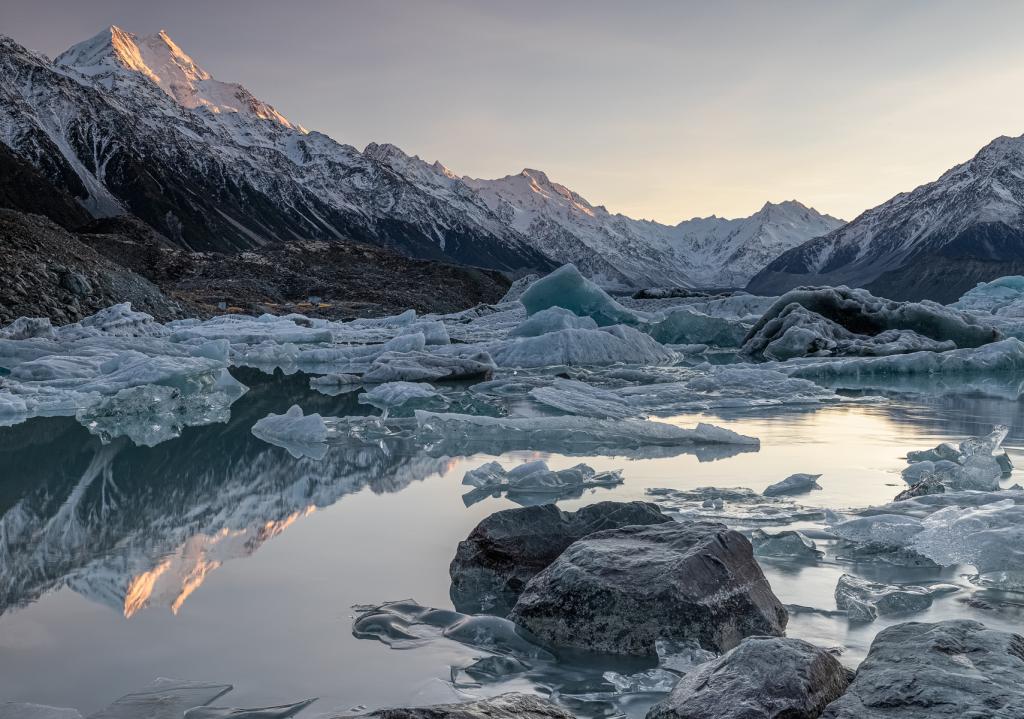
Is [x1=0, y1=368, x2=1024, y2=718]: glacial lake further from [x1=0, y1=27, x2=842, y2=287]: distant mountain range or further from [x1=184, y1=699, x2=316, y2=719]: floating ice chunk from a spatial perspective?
[x1=0, y1=27, x2=842, y2=287]: distant mountain range

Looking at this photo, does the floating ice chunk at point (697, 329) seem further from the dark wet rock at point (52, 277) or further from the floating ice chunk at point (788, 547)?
the floating ice chunk at point (788, 547)

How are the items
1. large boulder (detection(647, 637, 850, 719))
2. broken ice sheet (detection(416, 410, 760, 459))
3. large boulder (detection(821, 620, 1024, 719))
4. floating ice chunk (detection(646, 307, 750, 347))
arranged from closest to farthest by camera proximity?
large boulder (detection(821, 620, 1024, 719)) < large boulder (detection(647, 637, 850, 719)) < broken ice sheet (detection(416, 410, 760, 459)) < floating ice chunk (detection(646, 307, 750, 347))

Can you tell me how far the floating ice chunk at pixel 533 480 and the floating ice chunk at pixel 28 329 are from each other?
15980mm

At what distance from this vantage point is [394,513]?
5.37 meters

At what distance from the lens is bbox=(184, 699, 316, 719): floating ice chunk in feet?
8.73

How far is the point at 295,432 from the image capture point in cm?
827

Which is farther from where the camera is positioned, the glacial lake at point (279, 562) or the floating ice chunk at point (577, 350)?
the floating ice chunk at point (577, 350)

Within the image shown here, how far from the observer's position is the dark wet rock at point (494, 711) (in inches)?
91.8

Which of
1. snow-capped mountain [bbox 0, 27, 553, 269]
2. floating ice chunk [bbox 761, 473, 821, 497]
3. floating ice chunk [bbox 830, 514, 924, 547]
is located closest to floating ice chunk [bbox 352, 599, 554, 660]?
floating ice chunk [bbox 830, 514, 924, 547]

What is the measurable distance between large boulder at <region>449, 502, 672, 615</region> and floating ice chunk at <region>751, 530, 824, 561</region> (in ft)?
1.61

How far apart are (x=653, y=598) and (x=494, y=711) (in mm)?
1004

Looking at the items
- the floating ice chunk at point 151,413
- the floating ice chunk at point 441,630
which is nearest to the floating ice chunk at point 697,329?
the floating ice chunk at point 151,413

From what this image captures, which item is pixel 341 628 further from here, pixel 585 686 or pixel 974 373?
pixel 974 373

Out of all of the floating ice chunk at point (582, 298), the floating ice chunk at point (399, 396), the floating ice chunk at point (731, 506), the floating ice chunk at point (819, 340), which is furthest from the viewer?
the floating ice chunk at point (582, 298)
